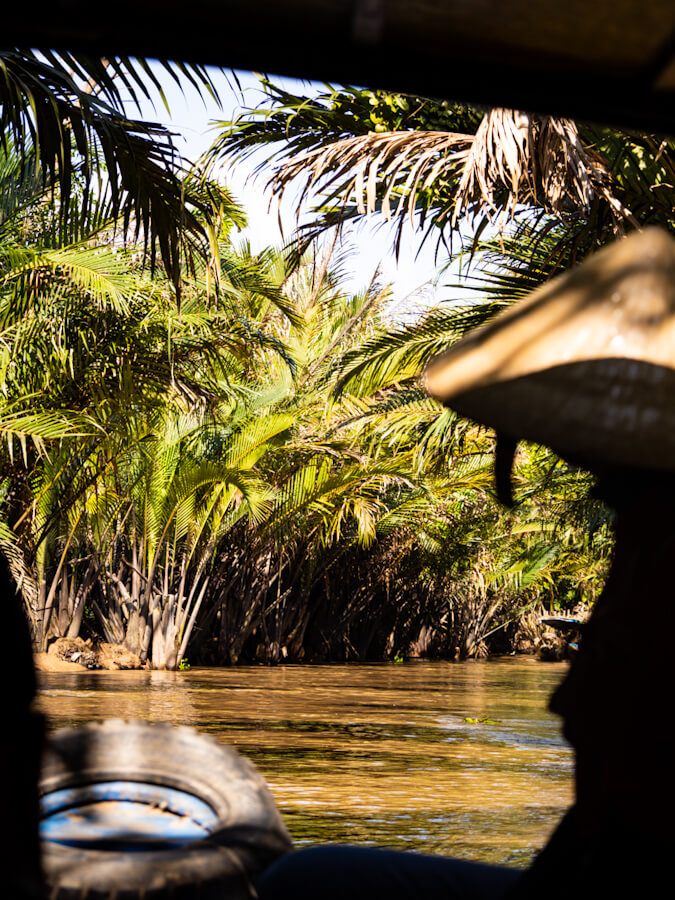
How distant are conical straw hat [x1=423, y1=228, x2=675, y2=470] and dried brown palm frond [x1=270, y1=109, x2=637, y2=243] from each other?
5.04 m

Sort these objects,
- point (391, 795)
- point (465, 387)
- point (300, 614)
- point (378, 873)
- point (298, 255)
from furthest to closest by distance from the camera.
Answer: point (300, 614)
point (298, 255)
point (391, 795)
point (378, 873)
point (465, 387)

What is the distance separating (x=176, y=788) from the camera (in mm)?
1811

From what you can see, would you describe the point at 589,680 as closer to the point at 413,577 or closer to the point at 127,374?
the point at 127,374

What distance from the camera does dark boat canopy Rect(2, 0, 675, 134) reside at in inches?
42.4

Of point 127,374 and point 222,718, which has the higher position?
point 127,374

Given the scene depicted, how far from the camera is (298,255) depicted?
8117mm

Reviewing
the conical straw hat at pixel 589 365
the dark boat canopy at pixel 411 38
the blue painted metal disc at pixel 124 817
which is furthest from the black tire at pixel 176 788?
the dark boat canopy at pixel 411 38

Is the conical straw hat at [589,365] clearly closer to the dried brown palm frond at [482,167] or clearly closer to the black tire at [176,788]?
the black tire at [176,788]

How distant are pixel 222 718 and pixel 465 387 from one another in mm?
9141

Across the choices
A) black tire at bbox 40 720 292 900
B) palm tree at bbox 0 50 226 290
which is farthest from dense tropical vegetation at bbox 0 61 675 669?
black tire at bbox 40 720 292 900

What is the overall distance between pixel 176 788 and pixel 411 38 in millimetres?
1346

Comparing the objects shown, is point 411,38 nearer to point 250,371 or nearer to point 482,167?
point 482,167

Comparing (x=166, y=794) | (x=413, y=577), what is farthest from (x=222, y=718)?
(x=413, y=577)

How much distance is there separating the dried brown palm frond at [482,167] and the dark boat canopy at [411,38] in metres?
5.04
